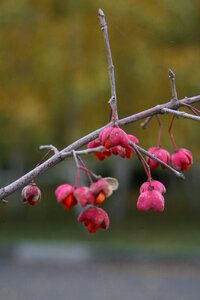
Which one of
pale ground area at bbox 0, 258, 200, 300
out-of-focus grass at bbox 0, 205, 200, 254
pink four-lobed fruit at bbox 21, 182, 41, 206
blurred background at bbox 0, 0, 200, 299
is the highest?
blurred background at bbox 0, 0, 200, 299

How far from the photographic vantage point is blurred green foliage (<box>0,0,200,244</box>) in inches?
491

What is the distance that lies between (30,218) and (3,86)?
5.23 metres

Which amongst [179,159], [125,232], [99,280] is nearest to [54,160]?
[179,159]

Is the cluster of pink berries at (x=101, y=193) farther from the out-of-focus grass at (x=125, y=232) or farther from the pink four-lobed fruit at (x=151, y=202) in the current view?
the out-of-focus grass at (x=125, y=232)

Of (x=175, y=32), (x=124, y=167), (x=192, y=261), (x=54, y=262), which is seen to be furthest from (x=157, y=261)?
(x=124, y=167)

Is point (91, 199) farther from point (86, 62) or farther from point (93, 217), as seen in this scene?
point (86, 62)

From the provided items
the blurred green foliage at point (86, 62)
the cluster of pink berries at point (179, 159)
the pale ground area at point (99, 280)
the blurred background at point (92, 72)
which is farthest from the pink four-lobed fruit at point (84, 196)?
the blurred green foliage at point (86, 62)

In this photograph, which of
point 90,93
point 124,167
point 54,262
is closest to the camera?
point 54,262

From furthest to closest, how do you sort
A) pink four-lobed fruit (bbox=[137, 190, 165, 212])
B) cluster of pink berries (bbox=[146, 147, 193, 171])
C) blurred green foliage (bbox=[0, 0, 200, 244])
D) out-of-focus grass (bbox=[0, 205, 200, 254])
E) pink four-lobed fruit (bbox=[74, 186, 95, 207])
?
out-of-focus grass (bbox=[0, 205, 200, 254])
blurred green foliage (bbox=[0, 0, 200, 244])
cluster of pink berries (bbox=[146, 147, 193, 171])
pink four-lobed fruit (bbox=[137, 190, 165, 212])
pink four-lobed fruit (bbox=[74, 186, 95, 207])

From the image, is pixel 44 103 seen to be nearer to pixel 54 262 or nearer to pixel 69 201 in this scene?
pixel 54 262

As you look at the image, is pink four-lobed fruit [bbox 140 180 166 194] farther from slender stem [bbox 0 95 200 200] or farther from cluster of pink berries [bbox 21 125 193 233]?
slender stem [bbox 0 95 200 200]

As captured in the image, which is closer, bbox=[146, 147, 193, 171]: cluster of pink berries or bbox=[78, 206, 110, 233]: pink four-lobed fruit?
bbox=[78, 206, 110, 233]: pink four-lobed fruit

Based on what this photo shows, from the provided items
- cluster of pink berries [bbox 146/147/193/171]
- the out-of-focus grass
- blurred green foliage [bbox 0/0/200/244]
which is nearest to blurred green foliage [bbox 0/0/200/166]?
blurred green foliage [bbox 0/0/200/244]

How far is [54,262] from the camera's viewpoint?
37.7ft
